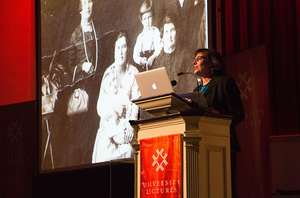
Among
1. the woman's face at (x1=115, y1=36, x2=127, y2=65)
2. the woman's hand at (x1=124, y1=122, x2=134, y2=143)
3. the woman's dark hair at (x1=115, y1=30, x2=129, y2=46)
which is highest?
the woman's dark hair at (x1=115, y1=30, x2=129, y2=46)

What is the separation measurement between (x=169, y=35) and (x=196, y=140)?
5.99ft

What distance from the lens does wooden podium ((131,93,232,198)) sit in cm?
209

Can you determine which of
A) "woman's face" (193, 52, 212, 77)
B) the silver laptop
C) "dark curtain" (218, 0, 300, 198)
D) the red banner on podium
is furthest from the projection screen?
the red banner on podium

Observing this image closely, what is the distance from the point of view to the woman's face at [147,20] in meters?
3.96

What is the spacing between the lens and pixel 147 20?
13.1 feet

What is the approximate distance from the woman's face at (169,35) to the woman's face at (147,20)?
0.76ft

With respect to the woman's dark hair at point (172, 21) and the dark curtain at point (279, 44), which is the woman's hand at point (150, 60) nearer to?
the woman's dark hair at point (172, 21)

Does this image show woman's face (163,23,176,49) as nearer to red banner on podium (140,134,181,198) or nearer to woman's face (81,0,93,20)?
woman's face (81,0,93,20)

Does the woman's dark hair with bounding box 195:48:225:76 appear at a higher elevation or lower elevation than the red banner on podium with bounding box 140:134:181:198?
higher

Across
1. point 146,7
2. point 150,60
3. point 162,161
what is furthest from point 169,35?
point 162,161

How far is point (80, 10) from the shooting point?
490 centimetres

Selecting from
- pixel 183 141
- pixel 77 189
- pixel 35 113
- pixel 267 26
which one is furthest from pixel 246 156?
pixel 35 113

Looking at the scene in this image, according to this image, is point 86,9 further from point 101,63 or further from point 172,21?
point 172,21

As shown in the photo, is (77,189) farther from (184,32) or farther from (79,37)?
(184,32)
